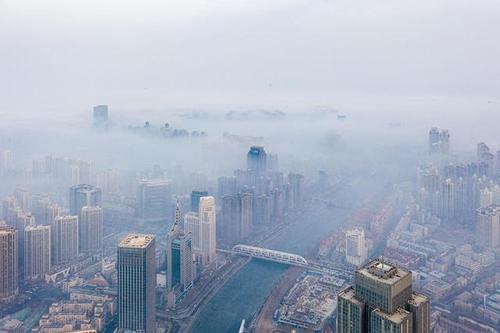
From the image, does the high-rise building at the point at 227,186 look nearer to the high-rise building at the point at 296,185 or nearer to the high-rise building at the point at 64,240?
the high-rise building at the point at 296,185

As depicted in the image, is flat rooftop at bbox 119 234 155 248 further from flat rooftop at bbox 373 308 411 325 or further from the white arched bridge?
flat rooftop at bbox 373 308 411 325

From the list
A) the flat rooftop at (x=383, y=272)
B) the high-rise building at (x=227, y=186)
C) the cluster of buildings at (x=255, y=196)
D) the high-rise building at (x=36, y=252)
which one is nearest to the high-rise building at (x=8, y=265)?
the high-rise building at (x=36, y=252)

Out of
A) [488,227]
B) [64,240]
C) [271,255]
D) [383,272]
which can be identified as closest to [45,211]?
[64,240]

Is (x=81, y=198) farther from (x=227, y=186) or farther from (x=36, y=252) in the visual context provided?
(x=227, y=186)

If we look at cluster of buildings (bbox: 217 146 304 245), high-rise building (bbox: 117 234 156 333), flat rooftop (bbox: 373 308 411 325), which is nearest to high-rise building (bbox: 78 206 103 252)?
cluster of buildings (bbox: 217 146 304 245)

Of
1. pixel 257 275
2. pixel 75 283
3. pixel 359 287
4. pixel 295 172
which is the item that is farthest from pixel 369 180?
pixel 359 287

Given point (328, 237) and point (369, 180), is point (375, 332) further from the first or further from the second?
point (369, 180)
